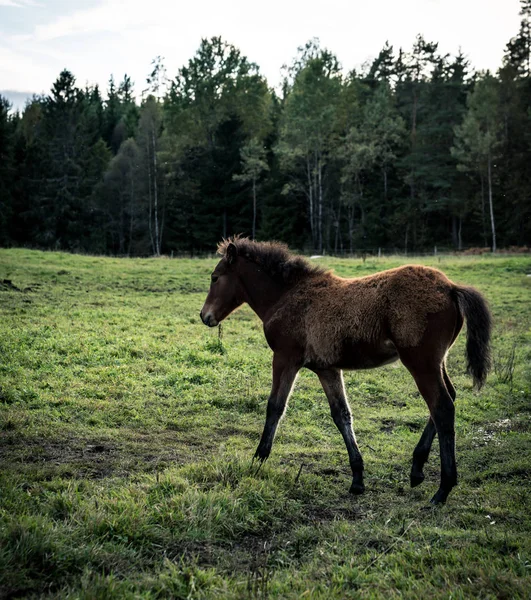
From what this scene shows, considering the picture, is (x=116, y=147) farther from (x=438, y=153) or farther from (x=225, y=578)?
(x=225, y=578)

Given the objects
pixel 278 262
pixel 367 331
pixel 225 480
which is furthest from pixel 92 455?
pixel 367 331

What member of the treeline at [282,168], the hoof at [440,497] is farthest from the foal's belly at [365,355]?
the treeline at [282,168]

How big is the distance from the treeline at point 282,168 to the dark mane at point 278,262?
40.1m

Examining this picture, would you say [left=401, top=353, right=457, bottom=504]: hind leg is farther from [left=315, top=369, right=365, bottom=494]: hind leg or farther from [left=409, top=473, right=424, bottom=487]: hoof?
[left=315, top=369, right=365, bottom=494]: hind leg

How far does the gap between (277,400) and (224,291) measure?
1856 millimetres

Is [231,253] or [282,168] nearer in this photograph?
[231,253]

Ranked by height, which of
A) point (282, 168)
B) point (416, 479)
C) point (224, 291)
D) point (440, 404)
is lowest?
point (416, 479)

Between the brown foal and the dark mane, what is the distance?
0.04 ft

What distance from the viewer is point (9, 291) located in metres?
17.9

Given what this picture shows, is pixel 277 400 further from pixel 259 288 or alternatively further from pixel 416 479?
pixel 416 479

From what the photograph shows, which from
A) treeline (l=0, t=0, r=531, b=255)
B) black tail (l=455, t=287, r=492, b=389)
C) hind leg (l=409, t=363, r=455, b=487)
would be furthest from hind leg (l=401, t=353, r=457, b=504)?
treeline (l=0, t=0, r=531, b=255)

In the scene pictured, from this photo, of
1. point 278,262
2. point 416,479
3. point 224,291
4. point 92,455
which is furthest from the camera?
point 224,291

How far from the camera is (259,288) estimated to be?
23.7 feet

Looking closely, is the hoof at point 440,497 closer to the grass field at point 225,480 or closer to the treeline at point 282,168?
the grass field at point 225,480
